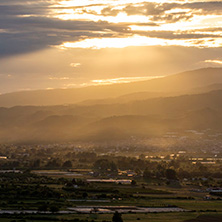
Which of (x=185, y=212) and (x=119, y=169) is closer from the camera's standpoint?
(x=185, y=212)

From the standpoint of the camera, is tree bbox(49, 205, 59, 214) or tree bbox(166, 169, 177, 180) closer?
tree bbox(49, 205, 59, 214)

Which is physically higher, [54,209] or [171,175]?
[171,175]

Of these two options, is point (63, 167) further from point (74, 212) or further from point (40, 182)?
point (74, 212)

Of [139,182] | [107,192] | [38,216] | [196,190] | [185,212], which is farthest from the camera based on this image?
[139,182]

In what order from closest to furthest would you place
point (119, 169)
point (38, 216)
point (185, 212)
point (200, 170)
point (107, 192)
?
1. point (38, 216)
2. point (185, 212)
3. point (107, 192)
4. point (200, 170)
5. point (119, 169)

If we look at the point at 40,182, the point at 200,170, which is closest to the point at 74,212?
the point at 40,182

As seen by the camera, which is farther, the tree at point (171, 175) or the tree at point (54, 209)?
the tree at point (171, 175)

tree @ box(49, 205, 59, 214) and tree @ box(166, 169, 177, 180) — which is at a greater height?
tree @ box(166, 169, 177, 180)

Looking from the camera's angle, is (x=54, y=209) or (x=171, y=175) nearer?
(x=54, y=209)

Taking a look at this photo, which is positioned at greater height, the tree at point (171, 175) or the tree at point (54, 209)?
the tree at point (171, 175)

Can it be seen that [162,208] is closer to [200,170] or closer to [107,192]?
[107,192]
